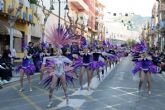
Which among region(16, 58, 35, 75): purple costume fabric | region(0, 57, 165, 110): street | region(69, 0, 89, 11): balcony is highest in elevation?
region(69, 0, 89, 11): balcony

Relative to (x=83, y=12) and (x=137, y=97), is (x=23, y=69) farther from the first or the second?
(x=83, y=12)

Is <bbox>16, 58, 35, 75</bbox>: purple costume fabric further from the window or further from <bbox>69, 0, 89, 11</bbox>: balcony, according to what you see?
<bbox>69, 0, 89, 11</bbox>: balcony

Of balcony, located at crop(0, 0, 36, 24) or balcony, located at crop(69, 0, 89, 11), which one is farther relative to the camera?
balcony, located at crop(69, 0, 89, 11)

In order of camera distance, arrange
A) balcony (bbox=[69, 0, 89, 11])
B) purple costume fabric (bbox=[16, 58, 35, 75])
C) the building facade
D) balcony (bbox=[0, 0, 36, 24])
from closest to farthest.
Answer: purple costume fabric (bbox=[16, 58, 35, 75]), the building facade, balcony (bbox=[0, 0, 36, 24]), balcony (bbox=[69, 0, 89, 11])

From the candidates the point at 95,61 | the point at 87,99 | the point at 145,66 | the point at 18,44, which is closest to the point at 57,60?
the point at 87,99

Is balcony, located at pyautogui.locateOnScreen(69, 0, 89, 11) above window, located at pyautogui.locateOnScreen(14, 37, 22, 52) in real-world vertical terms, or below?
above

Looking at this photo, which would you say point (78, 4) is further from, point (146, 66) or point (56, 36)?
point (56, 36)

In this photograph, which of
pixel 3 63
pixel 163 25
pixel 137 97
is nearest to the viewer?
pixel 137 97

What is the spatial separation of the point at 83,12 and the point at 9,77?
2658 inches

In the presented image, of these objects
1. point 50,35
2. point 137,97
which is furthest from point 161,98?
point 50,35

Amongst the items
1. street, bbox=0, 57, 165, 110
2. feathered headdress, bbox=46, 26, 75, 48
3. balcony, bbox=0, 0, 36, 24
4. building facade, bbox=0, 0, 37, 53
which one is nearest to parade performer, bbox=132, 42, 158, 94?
street, bbox=0, 57, 165, 110

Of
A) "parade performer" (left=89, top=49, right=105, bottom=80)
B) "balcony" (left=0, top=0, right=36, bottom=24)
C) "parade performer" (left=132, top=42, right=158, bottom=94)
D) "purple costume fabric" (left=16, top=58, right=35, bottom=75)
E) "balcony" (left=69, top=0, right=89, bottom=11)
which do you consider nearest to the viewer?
"parade performer" (left=132, top=42, right=158, bottom=94)

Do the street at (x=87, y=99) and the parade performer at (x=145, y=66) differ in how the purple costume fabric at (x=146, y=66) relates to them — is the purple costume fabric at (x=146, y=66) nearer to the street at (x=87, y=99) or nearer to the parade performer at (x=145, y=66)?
the parade performer at (x=145, y=66)

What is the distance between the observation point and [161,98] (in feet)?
50.6
